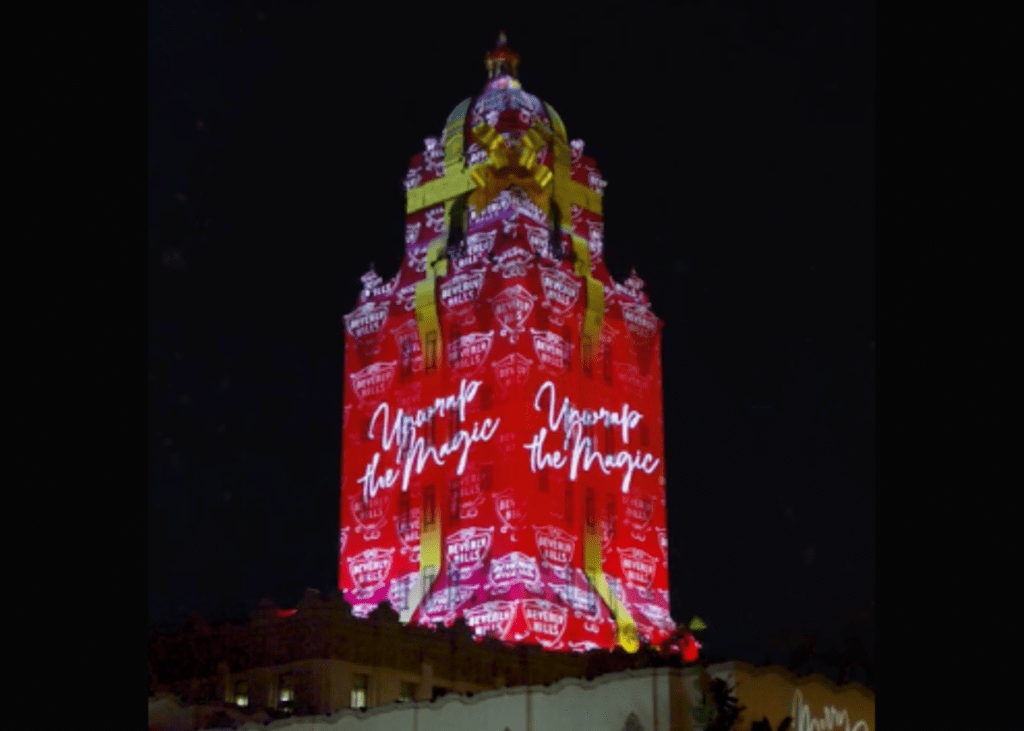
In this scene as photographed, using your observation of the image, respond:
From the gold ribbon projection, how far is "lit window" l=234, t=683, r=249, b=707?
16940 mm

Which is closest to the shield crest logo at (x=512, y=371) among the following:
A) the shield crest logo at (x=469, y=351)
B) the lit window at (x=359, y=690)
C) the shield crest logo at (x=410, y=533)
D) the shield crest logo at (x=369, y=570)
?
the shield crest logo at (x=469, y=351)

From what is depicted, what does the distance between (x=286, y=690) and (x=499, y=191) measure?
3532cm

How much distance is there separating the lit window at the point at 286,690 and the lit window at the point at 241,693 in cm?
162

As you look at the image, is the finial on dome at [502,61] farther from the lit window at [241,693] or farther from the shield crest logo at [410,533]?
the lit window at [241,693]

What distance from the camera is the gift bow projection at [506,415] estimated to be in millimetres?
76625

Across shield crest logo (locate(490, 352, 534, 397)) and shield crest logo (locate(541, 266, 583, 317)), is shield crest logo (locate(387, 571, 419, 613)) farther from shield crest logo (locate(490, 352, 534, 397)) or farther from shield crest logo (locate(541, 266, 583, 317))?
shield crest logo (locate(541, 266, 583, 317))

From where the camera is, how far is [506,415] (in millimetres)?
78750

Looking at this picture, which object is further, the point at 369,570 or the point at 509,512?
the point at 369,570

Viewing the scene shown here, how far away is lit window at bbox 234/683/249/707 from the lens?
60728mm

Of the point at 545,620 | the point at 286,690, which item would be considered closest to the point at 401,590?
the point at 545,620

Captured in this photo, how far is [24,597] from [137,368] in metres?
3.16

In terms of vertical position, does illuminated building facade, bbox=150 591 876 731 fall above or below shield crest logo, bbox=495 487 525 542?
below

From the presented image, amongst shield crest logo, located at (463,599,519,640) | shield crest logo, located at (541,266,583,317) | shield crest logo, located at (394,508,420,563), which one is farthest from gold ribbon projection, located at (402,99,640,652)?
shield crest logo, located at (463,599,519,640)

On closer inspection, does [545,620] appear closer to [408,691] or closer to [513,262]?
[408,691]
